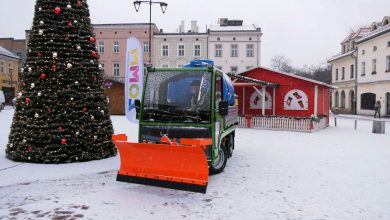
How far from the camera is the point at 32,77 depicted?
8.66m

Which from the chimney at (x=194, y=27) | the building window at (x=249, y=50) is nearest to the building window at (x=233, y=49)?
the building window at (x=249, y=50)

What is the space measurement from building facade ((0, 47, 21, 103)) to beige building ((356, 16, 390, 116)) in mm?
43584

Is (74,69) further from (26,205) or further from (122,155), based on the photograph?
(26,205)

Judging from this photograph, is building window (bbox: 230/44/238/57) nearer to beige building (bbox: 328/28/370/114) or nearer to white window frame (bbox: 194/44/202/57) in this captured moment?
white window frame (bbox: 194/44/202/57)

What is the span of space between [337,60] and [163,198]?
39.9 metres

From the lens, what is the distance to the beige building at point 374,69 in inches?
1164

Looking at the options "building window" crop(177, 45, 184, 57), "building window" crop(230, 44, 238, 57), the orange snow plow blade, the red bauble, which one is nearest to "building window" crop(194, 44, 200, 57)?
"building window" crop(177, 45, 184, 57)

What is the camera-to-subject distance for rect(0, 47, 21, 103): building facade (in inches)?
1712

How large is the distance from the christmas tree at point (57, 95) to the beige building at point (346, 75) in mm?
33349

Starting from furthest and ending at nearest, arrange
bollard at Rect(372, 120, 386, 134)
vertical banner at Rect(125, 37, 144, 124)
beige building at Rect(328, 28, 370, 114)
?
beige building at Rect(328, 28, 370, 114)
bollard at Rect(372, 120, 386, 134)
vertical banner at Rect(125, 37, 144, 124)

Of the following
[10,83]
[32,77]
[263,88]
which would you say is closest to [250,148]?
[32,77]

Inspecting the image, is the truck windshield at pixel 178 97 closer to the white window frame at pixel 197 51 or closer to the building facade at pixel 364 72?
the building facade at pixel 364 72

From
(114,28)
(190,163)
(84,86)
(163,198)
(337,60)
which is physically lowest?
(163,198)

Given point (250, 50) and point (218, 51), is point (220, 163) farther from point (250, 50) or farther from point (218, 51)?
point (250, 50)
